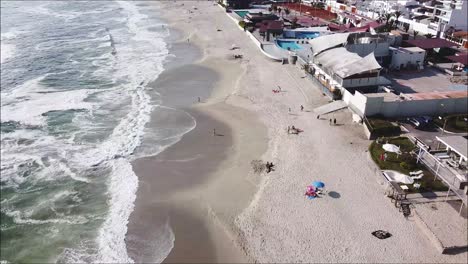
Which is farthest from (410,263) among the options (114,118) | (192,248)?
(114,118)

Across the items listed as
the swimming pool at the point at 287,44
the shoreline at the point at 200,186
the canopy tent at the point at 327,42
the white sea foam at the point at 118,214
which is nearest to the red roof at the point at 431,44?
the canopy tent at the point at 327,42

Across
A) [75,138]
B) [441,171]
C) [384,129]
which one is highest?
[441,171]

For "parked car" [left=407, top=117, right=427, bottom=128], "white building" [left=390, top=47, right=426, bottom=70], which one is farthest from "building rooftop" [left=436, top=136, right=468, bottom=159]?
"white building" [left=390, top=47, right=426, bottom=70]

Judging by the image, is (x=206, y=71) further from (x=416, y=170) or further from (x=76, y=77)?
(x=416, y=170)

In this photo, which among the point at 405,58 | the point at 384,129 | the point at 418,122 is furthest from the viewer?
the point at 405,58

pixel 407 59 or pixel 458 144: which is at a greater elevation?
pixel 407 59

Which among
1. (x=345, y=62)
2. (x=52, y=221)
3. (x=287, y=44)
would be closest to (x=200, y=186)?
(x=52, y=221)

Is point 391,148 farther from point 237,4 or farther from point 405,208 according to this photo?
point 237,4
